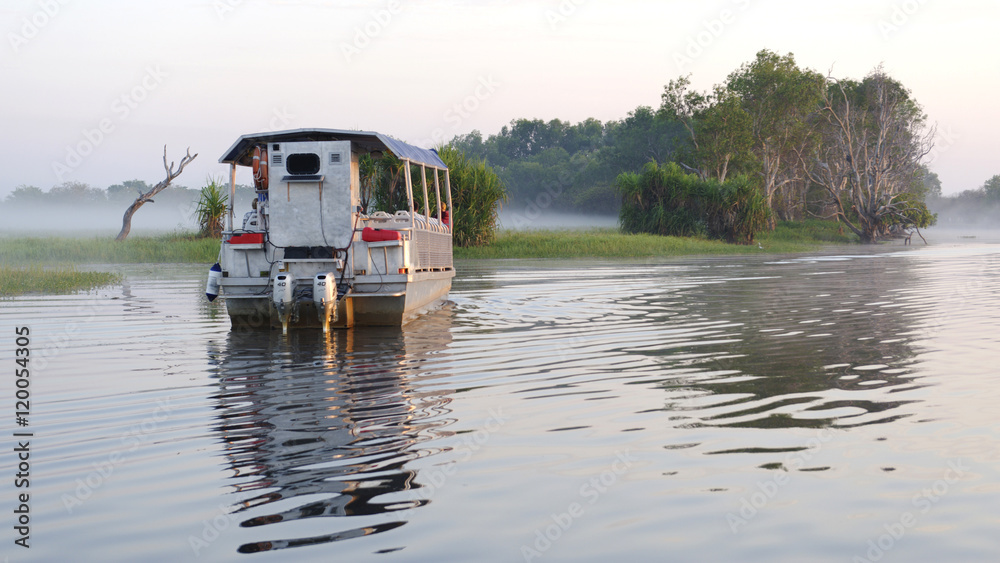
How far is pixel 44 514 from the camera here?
4.85 m

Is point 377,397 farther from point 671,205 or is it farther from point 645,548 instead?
point 671,205

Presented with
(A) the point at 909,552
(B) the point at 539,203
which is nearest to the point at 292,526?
(A) the point at 909,552

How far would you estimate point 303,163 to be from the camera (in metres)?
14.1

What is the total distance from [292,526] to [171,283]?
67.0ft

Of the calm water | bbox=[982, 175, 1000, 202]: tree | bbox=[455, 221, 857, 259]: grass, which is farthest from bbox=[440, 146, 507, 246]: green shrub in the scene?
bbox=[982, 175, 1000, 202]: tree

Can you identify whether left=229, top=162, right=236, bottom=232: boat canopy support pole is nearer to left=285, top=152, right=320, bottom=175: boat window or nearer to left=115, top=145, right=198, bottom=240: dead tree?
left=285, top=152, right=320, bottom=175: boat window

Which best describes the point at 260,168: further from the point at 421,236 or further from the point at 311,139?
the point at 421,236

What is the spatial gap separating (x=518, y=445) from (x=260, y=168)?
10010 millimetres

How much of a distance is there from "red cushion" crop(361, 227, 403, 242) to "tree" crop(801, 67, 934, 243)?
2083 inches

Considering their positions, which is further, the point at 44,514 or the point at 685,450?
the point at 685,450

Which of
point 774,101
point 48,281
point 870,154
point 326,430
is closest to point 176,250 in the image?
point 48,281

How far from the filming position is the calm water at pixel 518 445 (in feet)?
14.5

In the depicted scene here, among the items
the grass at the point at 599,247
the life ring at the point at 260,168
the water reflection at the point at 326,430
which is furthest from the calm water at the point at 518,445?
the grass at the point at 599,247

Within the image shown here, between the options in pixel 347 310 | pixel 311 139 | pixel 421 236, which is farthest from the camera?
pixel 421 236
